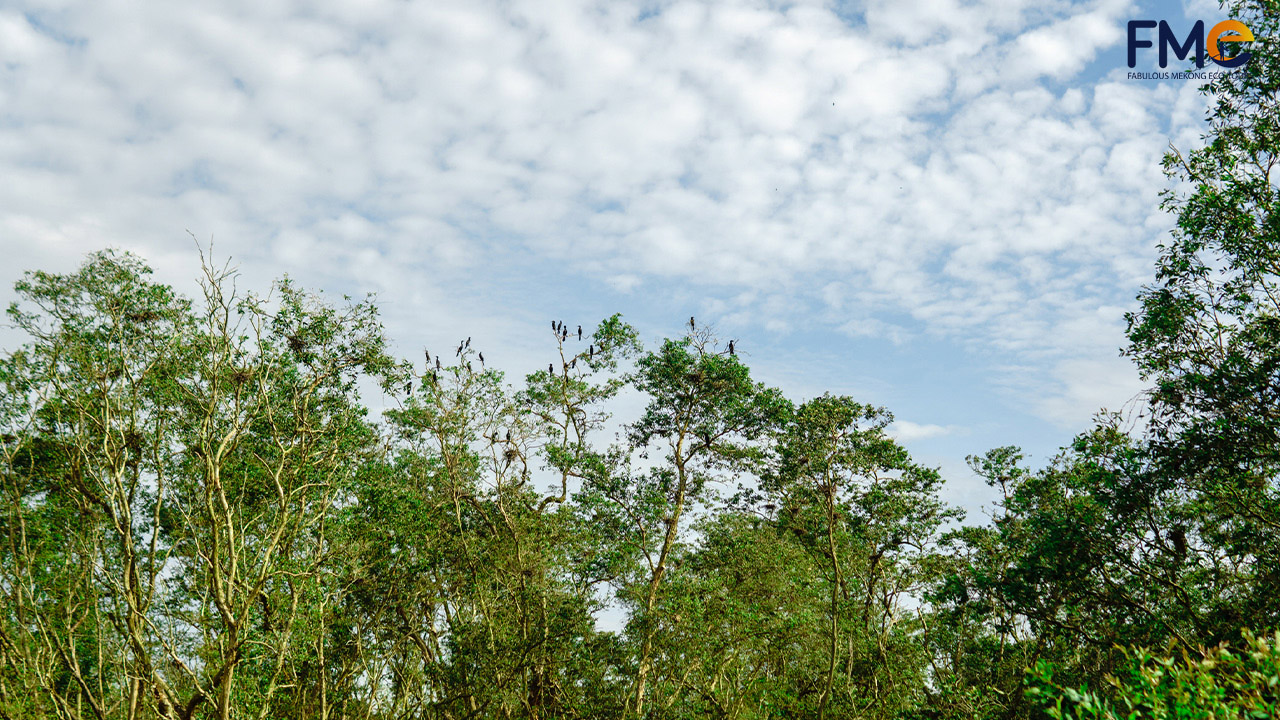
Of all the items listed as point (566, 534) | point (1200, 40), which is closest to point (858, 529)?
point (566, 534)

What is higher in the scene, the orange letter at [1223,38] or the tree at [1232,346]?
the orange letter at [1223,38]

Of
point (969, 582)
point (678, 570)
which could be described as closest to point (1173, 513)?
point (969, 582)

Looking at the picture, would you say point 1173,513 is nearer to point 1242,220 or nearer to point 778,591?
point 1242,220

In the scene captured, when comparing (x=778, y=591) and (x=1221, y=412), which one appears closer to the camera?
(x=1221, y=412)

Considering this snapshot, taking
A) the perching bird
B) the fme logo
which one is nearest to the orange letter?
the fme logo

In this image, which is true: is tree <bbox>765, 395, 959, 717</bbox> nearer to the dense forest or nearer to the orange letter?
the dense forest

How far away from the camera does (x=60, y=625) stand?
18.7m

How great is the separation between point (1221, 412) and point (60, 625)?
2412 centimetres

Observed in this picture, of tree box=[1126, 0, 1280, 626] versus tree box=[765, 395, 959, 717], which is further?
tree box=[765, 395, 959, 717]

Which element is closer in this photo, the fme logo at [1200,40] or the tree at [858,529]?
the fme logo at [1200,40]

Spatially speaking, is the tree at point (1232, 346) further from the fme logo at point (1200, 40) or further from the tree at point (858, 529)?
the tree at point (858, 529)

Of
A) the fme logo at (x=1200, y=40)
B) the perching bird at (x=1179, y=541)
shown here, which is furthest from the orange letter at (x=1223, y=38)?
the perching bird at (x=1179, y=541)

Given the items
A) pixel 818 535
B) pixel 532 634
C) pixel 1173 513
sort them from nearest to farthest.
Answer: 1. pixel 1173 513
2. pixel 532 634
3. pixel 818 535

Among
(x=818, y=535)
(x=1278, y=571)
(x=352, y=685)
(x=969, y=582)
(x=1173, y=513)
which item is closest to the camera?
(x=1278, y=571)
